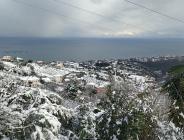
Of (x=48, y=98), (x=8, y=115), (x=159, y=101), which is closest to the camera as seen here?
(x=8, y=115)

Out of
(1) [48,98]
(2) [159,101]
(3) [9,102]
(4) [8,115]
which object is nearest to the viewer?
(4) [8,115]

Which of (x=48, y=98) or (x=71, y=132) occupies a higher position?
(x=48, y=98)

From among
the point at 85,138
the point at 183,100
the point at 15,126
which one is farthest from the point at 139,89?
the point at 15,126

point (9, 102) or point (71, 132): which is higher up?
point (9, 102)

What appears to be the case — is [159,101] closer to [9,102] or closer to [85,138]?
[85,138]

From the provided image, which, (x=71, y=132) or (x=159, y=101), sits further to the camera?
(x=159, y=101)

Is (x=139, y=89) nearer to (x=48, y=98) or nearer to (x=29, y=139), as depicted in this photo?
(x=48, y=98)

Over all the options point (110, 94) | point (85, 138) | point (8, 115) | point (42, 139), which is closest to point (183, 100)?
point (110, 94)

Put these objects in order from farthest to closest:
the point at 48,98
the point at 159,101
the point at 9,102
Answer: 1. the point at 159,101
2. the point at 48,98
3. the point at 9,102

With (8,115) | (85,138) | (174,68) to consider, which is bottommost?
(85,138)
